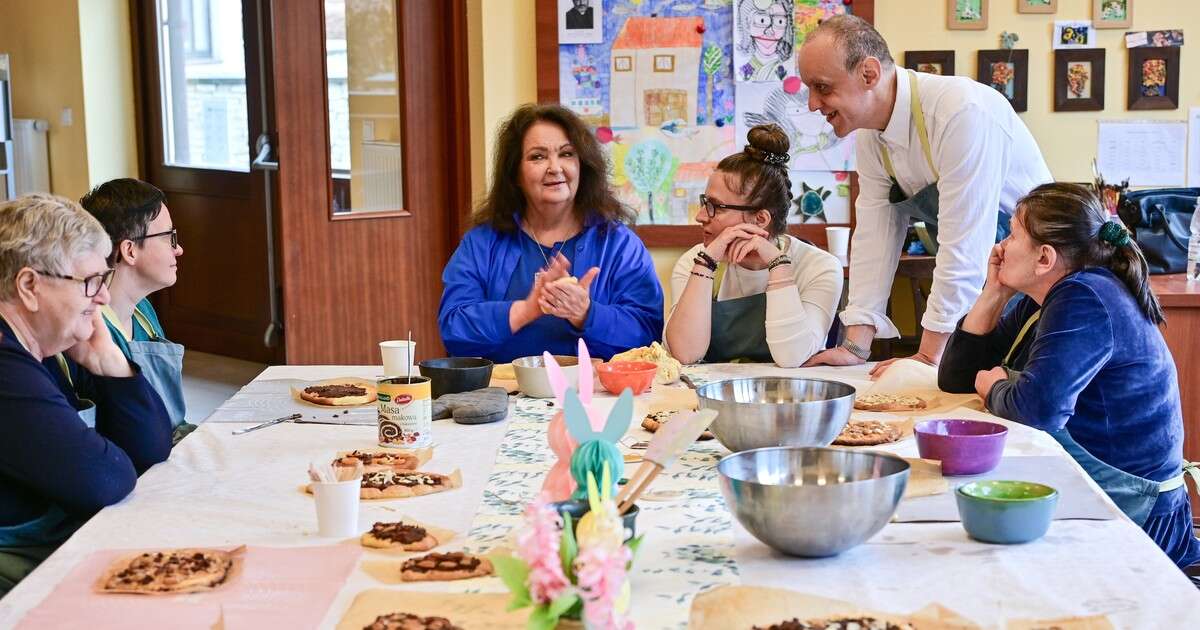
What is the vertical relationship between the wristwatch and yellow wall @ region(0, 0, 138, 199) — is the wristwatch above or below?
below

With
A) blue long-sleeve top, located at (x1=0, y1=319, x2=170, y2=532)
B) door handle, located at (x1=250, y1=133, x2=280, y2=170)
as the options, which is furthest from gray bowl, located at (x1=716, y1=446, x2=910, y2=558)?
door handle, located at (x1=250, y1=133, x2=280, y2=170)

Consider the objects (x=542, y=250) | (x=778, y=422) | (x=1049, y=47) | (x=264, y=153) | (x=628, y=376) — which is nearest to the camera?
(x=778, y=422)

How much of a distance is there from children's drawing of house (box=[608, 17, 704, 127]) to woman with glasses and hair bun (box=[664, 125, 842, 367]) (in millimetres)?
1700

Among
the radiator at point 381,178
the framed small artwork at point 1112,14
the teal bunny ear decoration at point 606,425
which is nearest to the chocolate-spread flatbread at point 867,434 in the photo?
the teal bunny ear decoration at point 606,425

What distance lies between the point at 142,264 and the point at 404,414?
83 cm

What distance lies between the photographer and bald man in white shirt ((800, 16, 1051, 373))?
2.92m

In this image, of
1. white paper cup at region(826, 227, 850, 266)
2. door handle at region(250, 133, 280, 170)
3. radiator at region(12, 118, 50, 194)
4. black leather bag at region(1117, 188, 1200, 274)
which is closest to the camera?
black leather bag at region(1117, 188, 1200, 274)

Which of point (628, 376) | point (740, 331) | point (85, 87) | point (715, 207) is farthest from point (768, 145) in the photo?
point (85, 87)

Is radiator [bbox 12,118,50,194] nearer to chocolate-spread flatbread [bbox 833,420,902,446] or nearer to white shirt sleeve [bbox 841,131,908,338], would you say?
white shirt sleeve [bbox 841,131,908,338]

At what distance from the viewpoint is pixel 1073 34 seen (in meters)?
4.48

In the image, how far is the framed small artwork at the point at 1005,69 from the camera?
177 inches

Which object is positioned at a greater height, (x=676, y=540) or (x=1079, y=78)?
(x=1079, y=78)

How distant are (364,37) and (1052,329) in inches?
132

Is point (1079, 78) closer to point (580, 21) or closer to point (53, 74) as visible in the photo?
point (580, 21)
